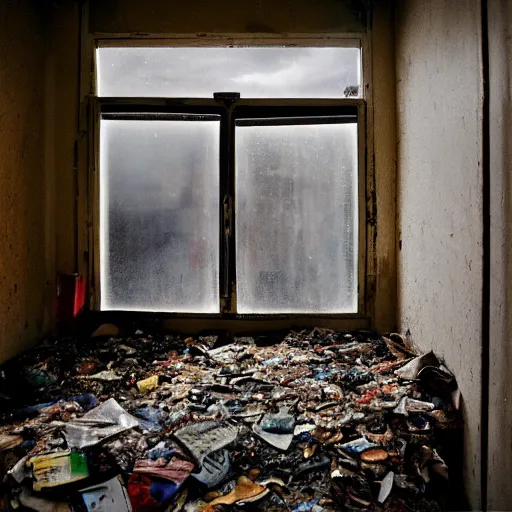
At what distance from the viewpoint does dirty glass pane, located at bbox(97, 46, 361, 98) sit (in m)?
3.04

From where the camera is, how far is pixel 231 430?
1767 millimetres

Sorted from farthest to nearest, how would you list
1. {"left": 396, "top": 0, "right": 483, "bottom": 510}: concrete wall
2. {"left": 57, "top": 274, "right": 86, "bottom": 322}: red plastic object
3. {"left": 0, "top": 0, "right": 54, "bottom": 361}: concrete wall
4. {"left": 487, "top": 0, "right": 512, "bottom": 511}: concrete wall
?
{"left": 57, "top": 274, "right": 86, "bottom": 322}: red plastic object < {"left": 0, "top": 0, "right": 54, "bottom": 361}: concrete wall < {"left": 396, "top": 0, "right": 483, "bottom": 510}: concrete wall < {"left": 487, "top": 0, "right": 512, "bottom": 511}: concrete wall

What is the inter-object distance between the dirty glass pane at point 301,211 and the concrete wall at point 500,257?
147 centimetres

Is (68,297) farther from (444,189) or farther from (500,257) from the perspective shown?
(500,257)

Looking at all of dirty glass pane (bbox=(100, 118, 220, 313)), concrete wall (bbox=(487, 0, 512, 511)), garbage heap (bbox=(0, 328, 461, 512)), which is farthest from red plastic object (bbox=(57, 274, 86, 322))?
concrete wall (bbox=(487, 0, 512, 511))

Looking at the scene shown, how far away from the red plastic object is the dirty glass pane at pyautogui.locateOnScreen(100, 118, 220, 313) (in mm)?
206

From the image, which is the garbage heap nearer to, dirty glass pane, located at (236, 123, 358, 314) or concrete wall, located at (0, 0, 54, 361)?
concrete wall, located at (0, 0, 54, 361)

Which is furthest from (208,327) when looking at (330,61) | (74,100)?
(330,61)

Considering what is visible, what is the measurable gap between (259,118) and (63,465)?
2.40 meters

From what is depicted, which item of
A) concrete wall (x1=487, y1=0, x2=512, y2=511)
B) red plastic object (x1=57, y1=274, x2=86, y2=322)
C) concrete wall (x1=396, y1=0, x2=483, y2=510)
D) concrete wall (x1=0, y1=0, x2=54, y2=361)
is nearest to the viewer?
concrete wall (x1=487, y1=0, x2=512, y2=511)

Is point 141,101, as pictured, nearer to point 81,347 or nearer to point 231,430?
point 81,347

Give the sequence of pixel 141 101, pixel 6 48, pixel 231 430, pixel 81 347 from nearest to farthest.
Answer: pixel 231 430 < pixel 6 48 < pixel 81 347 < pixel 141 101

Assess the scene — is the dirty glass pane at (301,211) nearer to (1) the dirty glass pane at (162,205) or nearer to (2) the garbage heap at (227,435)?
(1) the dirty glass pane at (162,205)

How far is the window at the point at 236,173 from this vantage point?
3.04 meters
